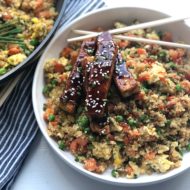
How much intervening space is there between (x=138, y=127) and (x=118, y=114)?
0.42ft

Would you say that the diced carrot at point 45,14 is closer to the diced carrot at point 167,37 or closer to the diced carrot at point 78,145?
the diced carrot at point 167,37

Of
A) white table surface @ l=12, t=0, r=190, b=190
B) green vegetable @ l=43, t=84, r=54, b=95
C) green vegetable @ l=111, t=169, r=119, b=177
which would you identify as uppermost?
green vegetable @ l=43, t=84, r=54, b=95

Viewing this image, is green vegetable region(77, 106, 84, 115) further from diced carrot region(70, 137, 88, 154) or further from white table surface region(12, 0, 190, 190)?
white table surface region(12, 0, 190, 190)

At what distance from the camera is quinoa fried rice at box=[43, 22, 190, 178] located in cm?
261

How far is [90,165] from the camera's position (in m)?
2.61

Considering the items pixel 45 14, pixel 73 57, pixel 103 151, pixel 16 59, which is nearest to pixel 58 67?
pixel 73 57

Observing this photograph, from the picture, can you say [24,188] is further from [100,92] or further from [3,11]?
[3,11]

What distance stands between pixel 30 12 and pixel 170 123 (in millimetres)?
1105

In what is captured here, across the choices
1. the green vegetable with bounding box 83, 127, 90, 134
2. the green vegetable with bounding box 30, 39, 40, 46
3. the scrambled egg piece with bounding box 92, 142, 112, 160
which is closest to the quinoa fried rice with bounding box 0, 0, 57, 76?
the green vegetable with bounding box 30, 39, 40, 46

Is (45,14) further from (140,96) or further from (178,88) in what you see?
(178,88)

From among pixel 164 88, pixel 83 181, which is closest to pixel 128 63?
pixel 164 88

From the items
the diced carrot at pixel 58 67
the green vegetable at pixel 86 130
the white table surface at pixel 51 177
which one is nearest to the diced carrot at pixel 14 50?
the diced carrot at pixel 58 67

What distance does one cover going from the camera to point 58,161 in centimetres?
285

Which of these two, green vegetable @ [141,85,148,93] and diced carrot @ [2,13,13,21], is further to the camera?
diced carrot @ [2,13,13,21]
